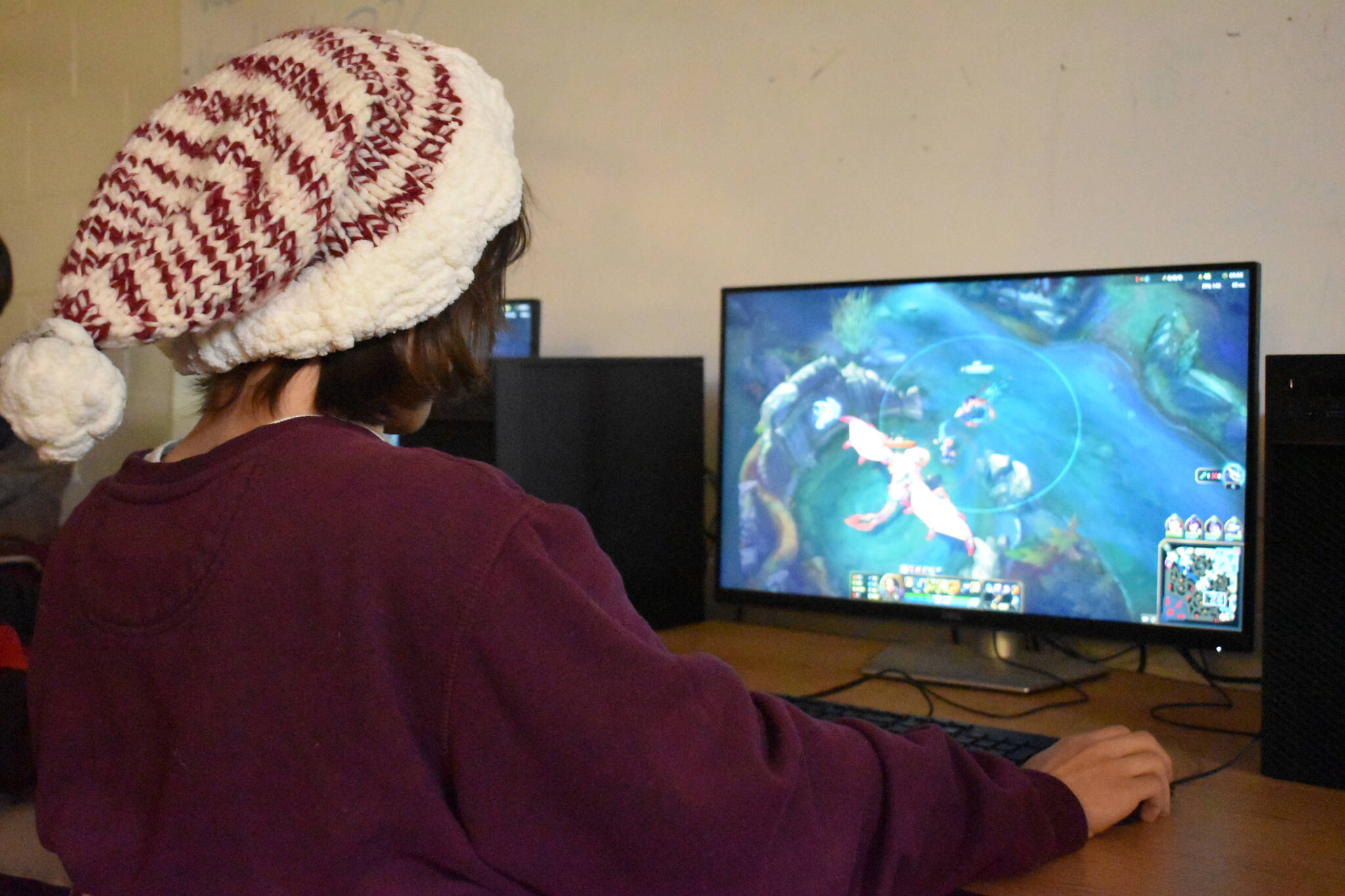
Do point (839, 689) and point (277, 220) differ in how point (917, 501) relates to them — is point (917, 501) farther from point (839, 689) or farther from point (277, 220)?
point (277, 220)

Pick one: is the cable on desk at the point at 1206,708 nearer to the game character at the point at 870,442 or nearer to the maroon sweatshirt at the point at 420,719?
the game character at the point at 870,442

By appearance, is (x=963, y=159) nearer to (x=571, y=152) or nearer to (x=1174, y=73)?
(x=1174, y=73)

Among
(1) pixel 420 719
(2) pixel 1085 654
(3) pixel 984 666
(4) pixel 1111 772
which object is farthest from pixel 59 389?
(2) pixel 1085 654

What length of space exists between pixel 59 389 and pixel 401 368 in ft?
0.64

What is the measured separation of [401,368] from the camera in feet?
2.21

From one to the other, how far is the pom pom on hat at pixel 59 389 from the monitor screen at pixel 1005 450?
0.80m

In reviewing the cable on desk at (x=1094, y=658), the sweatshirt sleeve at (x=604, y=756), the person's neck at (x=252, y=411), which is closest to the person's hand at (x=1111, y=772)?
the sweatshirt sleeve at (x=604, y=756)

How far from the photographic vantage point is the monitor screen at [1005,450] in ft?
3.31

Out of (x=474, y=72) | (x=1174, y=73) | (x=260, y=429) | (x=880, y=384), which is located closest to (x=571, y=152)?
(x=880, y=384)

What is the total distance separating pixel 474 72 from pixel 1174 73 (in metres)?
0.91

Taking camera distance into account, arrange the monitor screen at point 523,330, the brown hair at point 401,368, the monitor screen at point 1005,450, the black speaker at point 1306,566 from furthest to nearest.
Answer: the monitor screen at point 523,330
the monitor screen at point 1005,450
the black speaker at point 1306,566
the brown hair at point 401,368

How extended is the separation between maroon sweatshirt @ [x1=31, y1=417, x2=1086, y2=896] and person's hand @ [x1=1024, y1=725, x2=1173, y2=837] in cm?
17

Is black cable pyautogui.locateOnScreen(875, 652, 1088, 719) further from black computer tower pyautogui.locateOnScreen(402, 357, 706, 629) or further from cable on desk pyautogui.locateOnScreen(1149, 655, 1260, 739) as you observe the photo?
black computer tower pyautogui.locateOnScreen(402, 357, 706, 629)

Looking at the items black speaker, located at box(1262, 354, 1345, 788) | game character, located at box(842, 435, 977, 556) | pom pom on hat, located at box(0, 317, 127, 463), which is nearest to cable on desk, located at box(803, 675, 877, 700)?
game character, located at box(842, 435, 977, 556)
